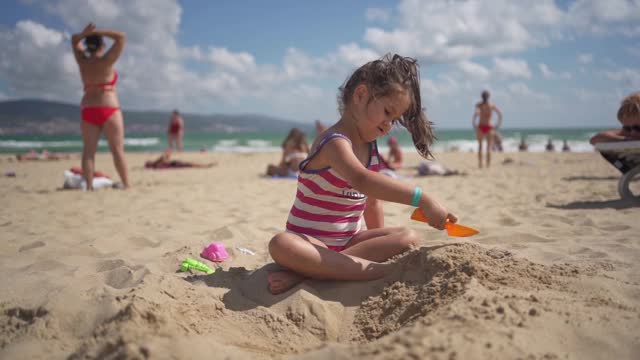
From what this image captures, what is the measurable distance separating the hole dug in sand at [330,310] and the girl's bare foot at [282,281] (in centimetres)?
4

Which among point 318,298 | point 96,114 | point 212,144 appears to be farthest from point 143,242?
point 212,144

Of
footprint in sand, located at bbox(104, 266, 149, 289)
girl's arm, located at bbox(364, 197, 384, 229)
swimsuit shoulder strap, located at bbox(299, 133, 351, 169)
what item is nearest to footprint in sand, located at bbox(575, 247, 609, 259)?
girl's arm, located at bbox(364, 197, 384, 229)

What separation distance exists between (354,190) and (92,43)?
497 centimetres

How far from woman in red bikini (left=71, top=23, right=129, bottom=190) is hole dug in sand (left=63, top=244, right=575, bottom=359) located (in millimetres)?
4173

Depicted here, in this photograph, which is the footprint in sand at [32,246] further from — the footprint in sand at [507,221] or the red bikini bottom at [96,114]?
the footprint in sand at [507,221]

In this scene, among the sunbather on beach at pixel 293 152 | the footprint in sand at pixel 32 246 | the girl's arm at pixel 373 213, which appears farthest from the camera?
the sunbather on beach at pixel 293 152

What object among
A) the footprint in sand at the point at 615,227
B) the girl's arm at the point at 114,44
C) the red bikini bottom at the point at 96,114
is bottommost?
the footprint in sand at the point at 615,227

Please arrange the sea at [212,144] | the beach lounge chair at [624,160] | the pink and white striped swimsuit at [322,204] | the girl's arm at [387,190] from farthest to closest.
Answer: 1. the sea at [212,144]
2. the beach lounge chair at [624,160]
3. the pink and white striped swimsuit at [322,204]
4. the girl's arm at [387,190]

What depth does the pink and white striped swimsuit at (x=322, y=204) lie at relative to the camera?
2203mm

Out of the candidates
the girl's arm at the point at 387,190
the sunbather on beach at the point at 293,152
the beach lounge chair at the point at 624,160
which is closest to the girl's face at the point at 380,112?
the girl's arm at the point at 387,190

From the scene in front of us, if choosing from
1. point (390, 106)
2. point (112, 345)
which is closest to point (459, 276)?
point (390, 106)

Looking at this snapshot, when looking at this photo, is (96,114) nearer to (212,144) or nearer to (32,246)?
(32,246)

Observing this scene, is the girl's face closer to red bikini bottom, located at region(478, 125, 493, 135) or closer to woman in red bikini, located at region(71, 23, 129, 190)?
woman in red bikini, located at region(71, 23, 129, 190)

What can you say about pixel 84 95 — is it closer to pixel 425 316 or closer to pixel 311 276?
pixel 311 276
